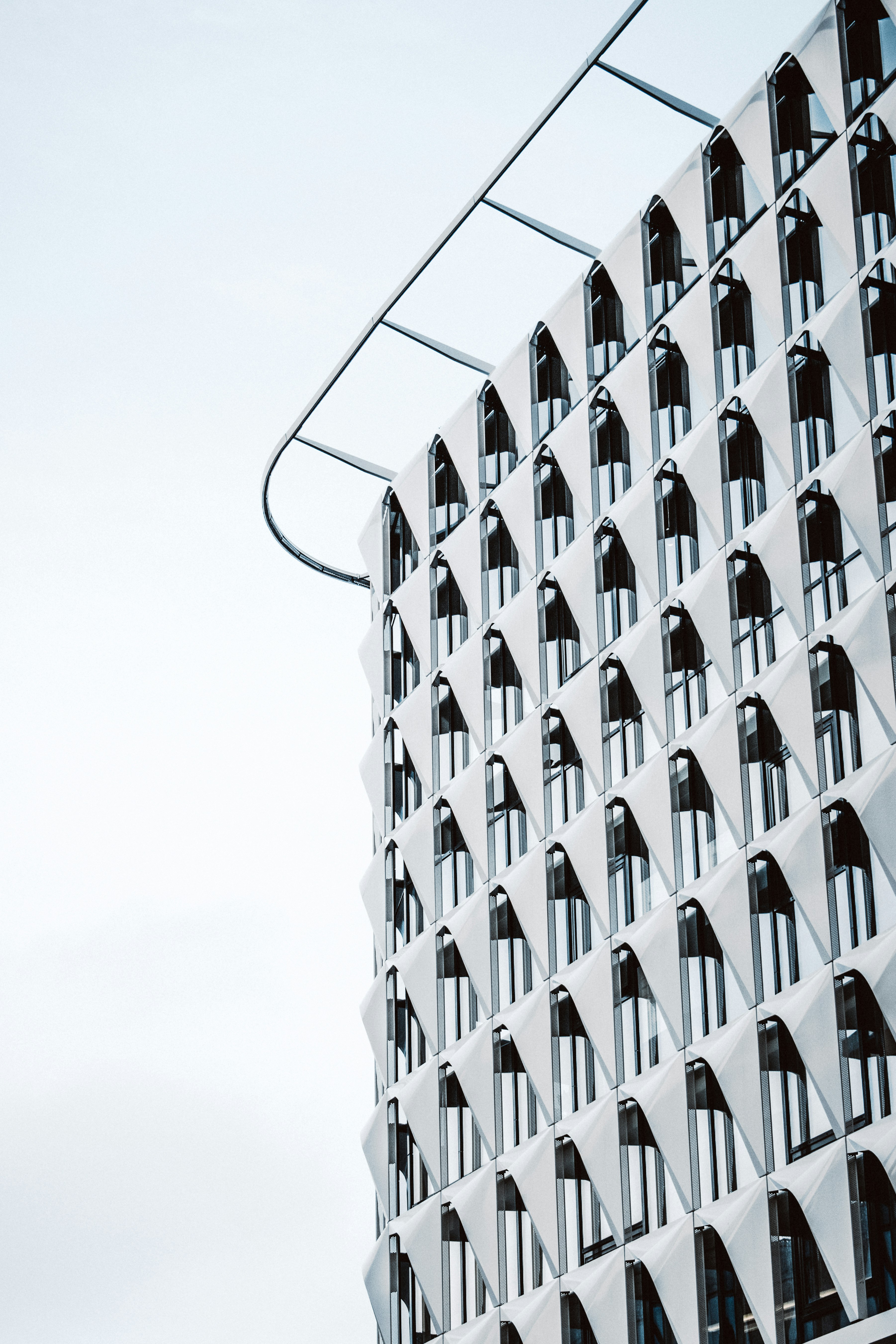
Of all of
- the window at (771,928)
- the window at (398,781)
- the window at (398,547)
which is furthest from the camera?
the window at (398,547)

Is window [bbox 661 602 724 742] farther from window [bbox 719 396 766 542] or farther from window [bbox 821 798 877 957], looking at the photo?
window [bbox 821 798 877 957]

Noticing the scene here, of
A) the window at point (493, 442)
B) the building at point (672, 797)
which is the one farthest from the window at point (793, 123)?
the window at point (493, 442)

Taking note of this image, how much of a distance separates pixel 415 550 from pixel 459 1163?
14369mm

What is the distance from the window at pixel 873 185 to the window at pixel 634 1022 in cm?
1270

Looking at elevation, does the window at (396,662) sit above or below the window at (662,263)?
below

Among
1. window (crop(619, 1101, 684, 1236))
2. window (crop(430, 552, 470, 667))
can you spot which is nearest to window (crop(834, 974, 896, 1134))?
window (crop(619, 1101, 684, 1236))

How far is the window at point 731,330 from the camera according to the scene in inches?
1377

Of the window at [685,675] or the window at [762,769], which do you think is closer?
the window at [762,769]

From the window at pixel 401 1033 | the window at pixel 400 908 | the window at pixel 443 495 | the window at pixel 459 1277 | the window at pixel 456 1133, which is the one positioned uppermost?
the window at pixel 443 495

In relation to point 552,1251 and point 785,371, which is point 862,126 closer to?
point 785,371

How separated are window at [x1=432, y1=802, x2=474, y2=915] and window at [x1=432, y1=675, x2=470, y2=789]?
0.71 meters

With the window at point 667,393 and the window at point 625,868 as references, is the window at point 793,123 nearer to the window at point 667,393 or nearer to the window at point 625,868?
the window at point 667,393

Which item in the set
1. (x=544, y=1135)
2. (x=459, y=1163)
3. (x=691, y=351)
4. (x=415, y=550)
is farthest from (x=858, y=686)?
(x=415, y=550)

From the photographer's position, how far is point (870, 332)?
3189cm
